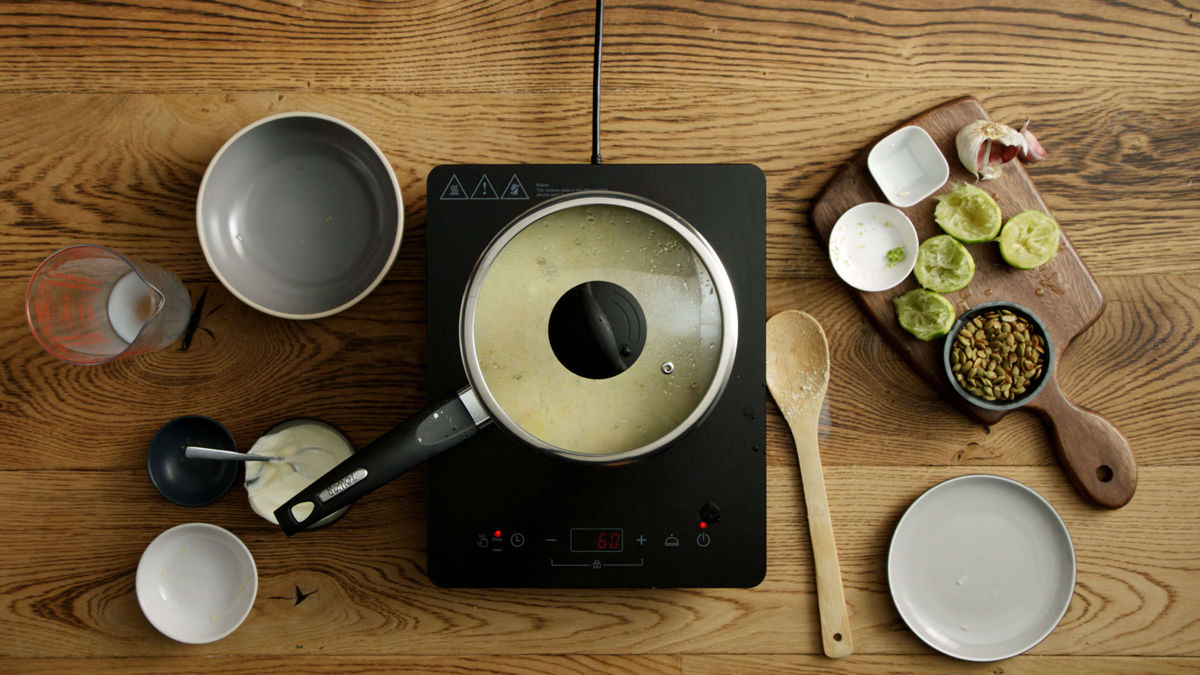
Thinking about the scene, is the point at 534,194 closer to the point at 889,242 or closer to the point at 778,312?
the point at 778,312

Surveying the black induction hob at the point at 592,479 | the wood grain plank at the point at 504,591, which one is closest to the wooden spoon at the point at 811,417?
the wood grain plank at the point at 504,591

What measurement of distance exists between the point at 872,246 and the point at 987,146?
0.20 m

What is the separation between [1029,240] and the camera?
1028 mm

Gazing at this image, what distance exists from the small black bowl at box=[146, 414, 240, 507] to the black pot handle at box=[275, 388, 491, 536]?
333 millimetres

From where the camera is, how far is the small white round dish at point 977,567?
3.47 ft

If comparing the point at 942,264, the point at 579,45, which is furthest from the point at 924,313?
the point at 579,45

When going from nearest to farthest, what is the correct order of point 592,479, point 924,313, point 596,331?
point 596,331
point 592,479
point 924,313

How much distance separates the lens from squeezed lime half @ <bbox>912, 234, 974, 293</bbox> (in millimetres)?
1020

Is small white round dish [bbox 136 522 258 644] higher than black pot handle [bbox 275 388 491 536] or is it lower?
lower

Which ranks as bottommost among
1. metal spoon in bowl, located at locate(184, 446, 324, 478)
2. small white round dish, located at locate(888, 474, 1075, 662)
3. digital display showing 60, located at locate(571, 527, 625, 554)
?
small white round dish, located at locate(888, 474, 1075, 662)

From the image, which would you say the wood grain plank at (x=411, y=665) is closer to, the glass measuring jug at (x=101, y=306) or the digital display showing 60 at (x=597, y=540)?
the digital display showing 60 at (x=597, y=540)

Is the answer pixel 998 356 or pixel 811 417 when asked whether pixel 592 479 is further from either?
pixel 998 356

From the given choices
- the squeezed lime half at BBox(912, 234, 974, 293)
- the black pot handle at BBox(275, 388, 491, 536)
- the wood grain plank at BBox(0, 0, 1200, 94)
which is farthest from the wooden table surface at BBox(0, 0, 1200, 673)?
the black pot handle at BBox(275, 388, 491, 536)

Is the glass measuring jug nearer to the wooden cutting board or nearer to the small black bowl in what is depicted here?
the small black bowl
